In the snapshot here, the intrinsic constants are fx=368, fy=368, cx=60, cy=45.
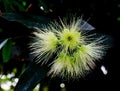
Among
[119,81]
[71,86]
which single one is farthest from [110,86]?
[71,86]

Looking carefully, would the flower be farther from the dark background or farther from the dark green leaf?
the dark background

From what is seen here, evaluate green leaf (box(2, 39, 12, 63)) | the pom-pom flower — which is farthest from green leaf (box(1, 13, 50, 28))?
green leaf (box(2, 39, 12, 63))

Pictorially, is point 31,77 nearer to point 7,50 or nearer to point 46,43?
point 46,43

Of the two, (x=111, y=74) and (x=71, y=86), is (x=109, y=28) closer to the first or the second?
(x=111, y=74)

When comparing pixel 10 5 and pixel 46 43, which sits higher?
pixel 10 5

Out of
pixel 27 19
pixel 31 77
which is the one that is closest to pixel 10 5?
pixel 27 19

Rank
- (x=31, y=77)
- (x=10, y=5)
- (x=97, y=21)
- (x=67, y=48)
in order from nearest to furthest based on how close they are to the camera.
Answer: (x=67, y=48), (x=31, y=77), (x=10, y=5), (x=97, y=21)

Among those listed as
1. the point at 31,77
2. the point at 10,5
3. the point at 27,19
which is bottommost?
the point at 31,77

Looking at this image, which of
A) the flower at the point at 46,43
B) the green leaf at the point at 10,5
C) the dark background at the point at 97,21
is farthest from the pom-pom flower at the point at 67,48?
the green leaf at the point at 10,5
